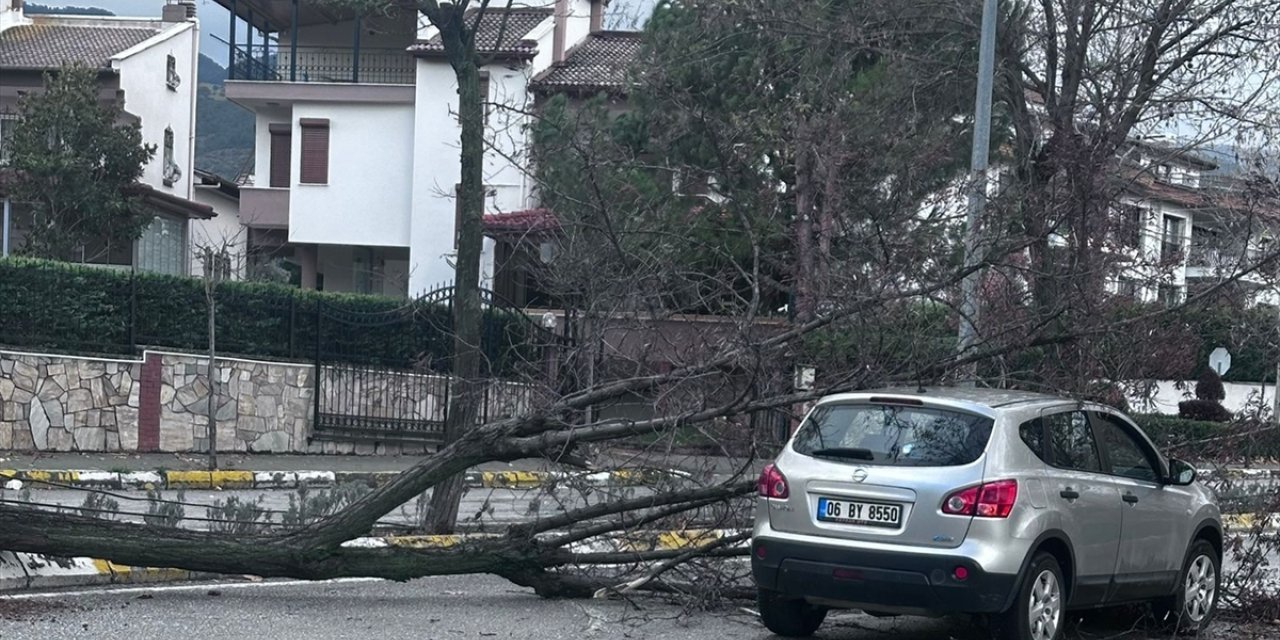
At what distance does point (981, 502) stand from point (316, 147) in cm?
3075

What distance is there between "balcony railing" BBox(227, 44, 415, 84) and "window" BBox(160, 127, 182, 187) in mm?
4548

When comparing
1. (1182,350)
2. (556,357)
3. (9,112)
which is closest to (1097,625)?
(1182,350)

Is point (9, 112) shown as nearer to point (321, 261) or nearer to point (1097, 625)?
point (321, 261)

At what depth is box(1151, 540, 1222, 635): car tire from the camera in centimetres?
954

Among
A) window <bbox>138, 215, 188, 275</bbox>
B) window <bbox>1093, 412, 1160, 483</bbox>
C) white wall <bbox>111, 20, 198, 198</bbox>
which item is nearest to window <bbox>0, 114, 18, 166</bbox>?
white wall <bbox>111, 20, 198, 198</bbox>

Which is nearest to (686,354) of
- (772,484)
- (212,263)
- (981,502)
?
(772,484)

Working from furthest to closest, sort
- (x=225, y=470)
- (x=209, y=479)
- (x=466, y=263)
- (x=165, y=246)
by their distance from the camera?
(x=165, y=246), (x=225, y=470), (x=209, y=479), (x=466, y=263)

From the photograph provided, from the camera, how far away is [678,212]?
63.3 ft

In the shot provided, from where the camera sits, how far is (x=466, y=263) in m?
12.9

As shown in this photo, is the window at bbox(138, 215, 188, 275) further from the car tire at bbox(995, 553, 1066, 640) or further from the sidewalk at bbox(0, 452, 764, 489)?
the car tire at bbox(995, 553, 1066, 640)

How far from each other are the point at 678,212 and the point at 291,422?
25.2 feet

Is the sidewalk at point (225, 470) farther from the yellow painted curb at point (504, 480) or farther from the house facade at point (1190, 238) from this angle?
the house facade at point (1190, 238)

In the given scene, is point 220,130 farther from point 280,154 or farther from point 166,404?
point 166,404

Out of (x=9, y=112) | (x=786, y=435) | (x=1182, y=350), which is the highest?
(x=9, y=112)
